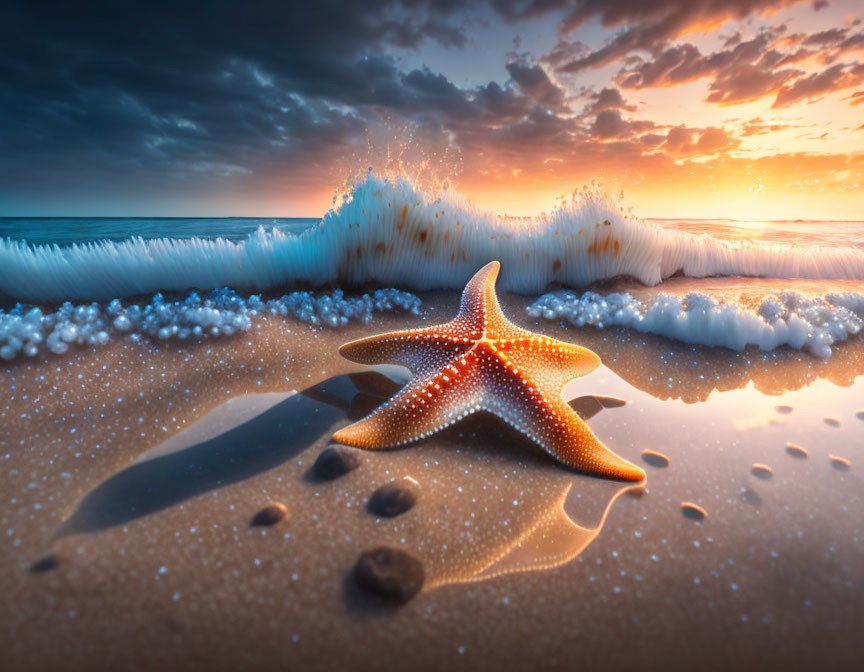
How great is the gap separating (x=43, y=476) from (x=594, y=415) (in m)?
2.34

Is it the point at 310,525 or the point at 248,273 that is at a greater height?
the point at 248,273

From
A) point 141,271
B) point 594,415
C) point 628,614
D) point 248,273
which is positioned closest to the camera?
point 628,614

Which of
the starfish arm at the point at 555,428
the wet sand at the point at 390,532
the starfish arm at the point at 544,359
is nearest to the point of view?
the wet sand at the point at 390,532

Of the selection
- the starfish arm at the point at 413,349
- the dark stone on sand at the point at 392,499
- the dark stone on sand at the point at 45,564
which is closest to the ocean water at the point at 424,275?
the starfish arm at the point at 413,349

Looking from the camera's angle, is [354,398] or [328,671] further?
[354,398]

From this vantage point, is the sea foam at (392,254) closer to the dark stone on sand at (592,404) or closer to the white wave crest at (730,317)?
the white wave crest at (730,317)

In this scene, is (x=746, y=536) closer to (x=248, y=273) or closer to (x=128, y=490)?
(x=128, y=490)

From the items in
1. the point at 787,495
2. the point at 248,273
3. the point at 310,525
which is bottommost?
the point at 787,495

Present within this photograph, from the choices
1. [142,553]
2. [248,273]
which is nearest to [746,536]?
[142,553]

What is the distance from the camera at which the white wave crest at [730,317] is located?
8.93ft

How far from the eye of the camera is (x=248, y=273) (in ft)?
10.2

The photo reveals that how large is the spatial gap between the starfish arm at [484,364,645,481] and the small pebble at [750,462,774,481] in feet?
1.69

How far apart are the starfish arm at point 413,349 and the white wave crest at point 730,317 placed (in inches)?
53.7

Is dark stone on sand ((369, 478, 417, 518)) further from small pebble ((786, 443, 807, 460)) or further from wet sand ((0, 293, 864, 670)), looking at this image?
small pebble ((786, 443, 807, 460))
